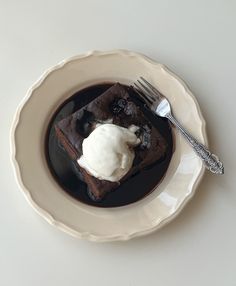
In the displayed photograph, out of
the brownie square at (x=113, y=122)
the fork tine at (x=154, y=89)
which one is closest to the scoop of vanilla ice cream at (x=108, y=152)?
the brownie square at (x=113, y=122)

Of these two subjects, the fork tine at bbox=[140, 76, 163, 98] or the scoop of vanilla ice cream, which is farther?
the fork tine at bbox=[140, 76, 163, 98]

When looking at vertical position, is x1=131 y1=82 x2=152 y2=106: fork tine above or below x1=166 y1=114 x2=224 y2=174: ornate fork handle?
above

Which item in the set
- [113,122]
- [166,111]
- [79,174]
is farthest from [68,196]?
[166,111]

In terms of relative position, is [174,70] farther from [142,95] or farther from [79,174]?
[79,174]

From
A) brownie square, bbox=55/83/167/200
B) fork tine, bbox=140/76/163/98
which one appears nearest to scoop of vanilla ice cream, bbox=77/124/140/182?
brownie square, bbox=55/83/167/200

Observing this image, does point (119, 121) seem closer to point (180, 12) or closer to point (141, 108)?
point (141, 108)

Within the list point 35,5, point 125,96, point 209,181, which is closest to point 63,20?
point 35,5

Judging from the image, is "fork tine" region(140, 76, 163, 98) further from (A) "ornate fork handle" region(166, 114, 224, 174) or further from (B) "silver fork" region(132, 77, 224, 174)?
(A) "ornate fork handle" region(166, 114, 224, 174)
